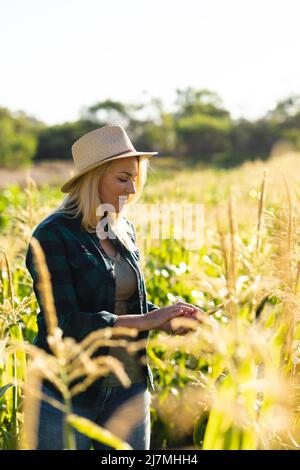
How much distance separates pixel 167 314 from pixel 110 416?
474mm

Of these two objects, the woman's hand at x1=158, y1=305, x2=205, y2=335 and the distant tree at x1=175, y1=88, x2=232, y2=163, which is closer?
the woman's hand at x1=158, y1=305, x2=205, y2=335

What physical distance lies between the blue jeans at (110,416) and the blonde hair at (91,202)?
531 millimetres

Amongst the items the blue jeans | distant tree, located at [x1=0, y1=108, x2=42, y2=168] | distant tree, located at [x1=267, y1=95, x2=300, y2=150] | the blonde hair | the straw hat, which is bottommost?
the blue jeans

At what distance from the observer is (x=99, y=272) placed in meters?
2.26

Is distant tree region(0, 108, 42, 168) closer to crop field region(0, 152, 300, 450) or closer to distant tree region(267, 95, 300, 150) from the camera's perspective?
distant tree region(267, 95, 300, 150)

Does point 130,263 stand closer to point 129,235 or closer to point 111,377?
point 129,235

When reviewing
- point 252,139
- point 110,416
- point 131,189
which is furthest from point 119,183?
point 252,139

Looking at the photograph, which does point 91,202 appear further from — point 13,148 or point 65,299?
point 13,148

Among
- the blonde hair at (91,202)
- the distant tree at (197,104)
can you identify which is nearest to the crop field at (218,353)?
the blonde hair at (91,202)

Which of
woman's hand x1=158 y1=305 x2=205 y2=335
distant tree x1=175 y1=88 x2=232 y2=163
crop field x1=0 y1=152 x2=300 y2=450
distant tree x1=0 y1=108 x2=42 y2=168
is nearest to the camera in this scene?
crop field x1=0 y1=152 x2=300 y2=450

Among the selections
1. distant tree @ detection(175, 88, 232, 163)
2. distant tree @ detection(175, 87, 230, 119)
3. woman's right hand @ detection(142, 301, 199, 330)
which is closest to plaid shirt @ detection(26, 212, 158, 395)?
woman's right hand @ detection(142, 301, 199, 330)

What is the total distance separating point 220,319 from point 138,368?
1788 millimetres

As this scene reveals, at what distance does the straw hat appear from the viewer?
2.38 meters
